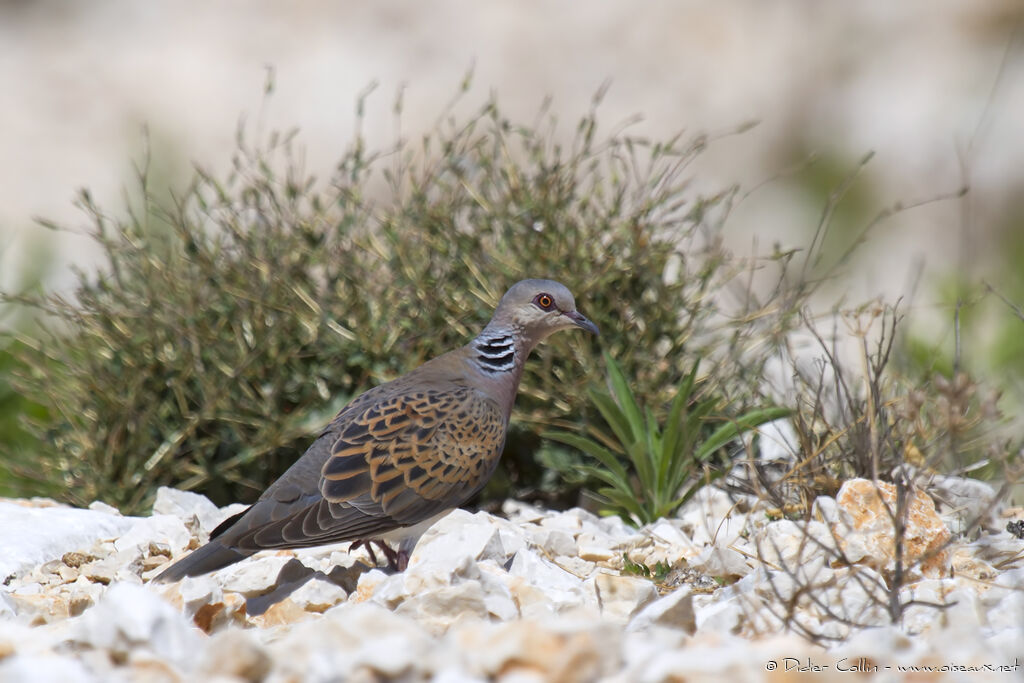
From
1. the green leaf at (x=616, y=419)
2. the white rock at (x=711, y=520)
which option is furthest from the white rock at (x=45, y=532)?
the white rock at (x=711, y=520)

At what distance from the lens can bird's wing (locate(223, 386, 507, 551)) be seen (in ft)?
10.8

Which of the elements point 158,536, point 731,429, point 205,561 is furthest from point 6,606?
point 731,429

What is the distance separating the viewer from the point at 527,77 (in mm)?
15523

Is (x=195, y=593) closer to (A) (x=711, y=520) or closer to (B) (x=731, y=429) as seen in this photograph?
(A) (x=711, y=520)

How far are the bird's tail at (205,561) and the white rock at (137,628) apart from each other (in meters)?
0.80

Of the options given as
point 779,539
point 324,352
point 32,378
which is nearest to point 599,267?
point 324,352

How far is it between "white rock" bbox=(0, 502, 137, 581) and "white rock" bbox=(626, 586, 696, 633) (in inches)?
85.2

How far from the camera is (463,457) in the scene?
3.64 metres

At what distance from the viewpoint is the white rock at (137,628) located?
2.24 metres

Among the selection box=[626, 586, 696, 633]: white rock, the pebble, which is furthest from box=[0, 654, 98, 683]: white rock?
box=[626, 586, 696, 633]: white rock

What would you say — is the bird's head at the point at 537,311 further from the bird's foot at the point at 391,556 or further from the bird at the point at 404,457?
the bird's foot at the point at 391,556

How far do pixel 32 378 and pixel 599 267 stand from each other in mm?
2607

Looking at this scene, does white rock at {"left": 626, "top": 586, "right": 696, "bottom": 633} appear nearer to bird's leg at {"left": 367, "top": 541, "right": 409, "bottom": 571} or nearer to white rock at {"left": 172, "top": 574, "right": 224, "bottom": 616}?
white rock at {"left": 172, "top": 574, "right": 224, "bottom": 616}

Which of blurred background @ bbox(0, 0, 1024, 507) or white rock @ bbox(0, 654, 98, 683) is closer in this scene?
white rock @ bbox(0, 654, 98, 683)
